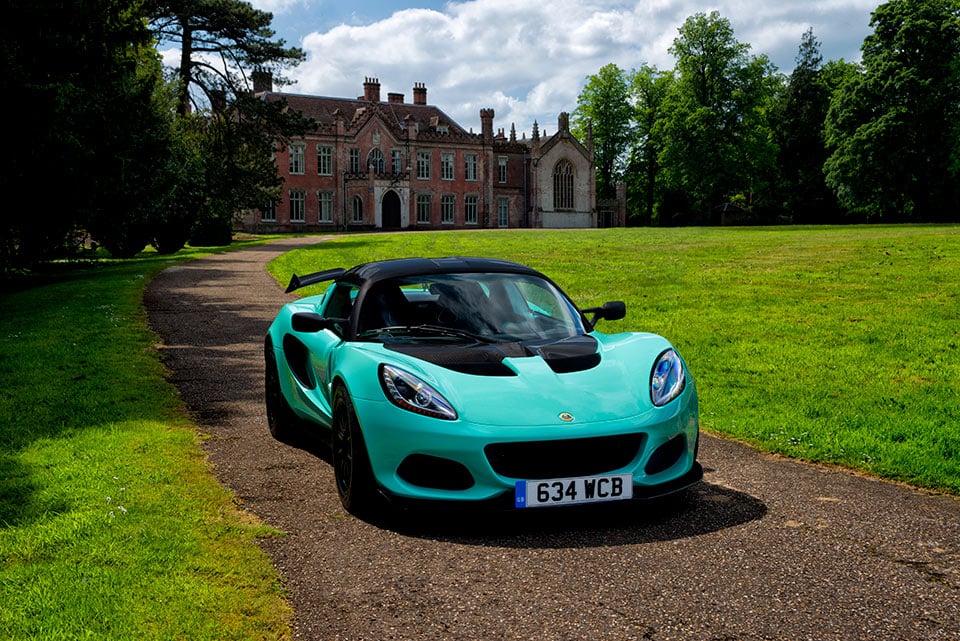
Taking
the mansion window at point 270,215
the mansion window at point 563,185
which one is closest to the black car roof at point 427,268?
the mansion window at point 270,215

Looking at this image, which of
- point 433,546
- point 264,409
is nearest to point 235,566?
point 433,546

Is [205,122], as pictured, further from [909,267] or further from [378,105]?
[378,105]

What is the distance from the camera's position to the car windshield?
5953mm

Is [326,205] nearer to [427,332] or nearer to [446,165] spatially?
[446,165]

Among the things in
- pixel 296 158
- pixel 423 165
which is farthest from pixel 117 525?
pixel 423 165

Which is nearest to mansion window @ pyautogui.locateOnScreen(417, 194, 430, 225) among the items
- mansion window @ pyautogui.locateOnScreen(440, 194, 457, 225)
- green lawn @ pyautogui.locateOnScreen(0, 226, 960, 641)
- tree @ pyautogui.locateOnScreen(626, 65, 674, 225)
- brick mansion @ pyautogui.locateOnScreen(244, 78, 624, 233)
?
brick mansion @ pyautogui.locateOnScreen(244, 78, 624, 233)

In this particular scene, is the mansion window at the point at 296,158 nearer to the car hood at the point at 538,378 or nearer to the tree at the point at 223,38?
the tree at the point at 223,38

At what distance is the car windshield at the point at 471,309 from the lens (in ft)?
19.5

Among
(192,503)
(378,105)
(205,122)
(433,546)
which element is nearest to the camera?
(433,546)

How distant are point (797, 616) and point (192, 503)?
350 cm

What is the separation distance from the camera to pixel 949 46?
54.9m

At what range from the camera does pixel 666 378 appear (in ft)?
17.6

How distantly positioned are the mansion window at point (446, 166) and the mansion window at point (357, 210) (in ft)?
29.1

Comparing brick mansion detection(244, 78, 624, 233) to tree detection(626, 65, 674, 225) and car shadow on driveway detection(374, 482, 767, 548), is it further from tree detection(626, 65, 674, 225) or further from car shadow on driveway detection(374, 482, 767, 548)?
car shadow on driveway detection(374, 482, 767, 548)
